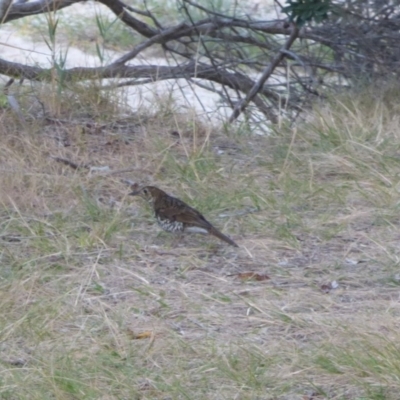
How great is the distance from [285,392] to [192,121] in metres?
3.40

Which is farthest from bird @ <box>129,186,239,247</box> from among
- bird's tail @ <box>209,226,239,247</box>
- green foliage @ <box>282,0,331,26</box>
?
green foliage @ <box>282,0,331,26</box>

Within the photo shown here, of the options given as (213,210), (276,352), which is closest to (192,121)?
(213,210)

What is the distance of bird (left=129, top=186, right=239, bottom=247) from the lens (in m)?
5.02

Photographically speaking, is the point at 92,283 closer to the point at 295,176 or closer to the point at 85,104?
the point at 295,176

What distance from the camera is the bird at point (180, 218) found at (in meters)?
5.02

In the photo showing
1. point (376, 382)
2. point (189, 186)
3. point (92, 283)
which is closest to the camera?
point (376, 382)

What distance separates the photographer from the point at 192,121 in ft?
22.2

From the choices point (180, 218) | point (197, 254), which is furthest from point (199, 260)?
point (180, 218)

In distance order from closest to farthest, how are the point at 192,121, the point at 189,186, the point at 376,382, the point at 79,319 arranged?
the point at 376,382 < the point at 79,319 < the point at 189,186 < the point at 192,121

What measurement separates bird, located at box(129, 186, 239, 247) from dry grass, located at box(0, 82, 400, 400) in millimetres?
89

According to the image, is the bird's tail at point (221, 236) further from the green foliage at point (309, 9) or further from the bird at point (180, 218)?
the green foliage at point (309, 9)

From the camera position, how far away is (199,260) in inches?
193

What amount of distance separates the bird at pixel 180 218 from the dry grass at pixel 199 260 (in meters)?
0.09

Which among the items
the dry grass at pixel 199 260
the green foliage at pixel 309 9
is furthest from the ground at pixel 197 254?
the green foliage at pixel 309 9
